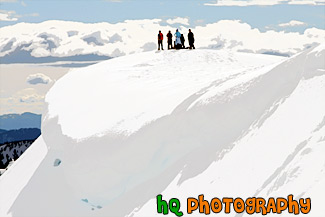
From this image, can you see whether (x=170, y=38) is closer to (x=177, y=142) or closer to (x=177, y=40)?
(x=177, y=40)

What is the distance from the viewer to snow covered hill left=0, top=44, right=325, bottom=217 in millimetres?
12477

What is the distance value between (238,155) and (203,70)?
11.5m

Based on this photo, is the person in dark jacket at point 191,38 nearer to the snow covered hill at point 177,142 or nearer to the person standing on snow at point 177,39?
the person standing on snow at point 177,39

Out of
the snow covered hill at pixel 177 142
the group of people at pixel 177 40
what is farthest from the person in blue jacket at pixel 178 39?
the snow covered hill at pixel 177 142

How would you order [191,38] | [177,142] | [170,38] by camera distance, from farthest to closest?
1. [191,38]
2. [170,38]
3. [177,142]

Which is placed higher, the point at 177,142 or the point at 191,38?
the point at 191,38

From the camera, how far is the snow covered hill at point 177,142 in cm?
1248

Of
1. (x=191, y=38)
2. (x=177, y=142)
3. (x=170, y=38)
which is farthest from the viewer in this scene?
(x=191, y=38)

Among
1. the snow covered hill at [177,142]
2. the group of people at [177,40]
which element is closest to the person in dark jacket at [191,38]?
the group of people at [177,40]

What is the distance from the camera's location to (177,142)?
15953 mm

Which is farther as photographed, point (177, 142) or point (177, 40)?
point (177, 40)

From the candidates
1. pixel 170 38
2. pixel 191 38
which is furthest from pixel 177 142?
pixel 191 38

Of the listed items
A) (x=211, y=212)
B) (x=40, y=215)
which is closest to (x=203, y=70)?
(x=40, y=215)

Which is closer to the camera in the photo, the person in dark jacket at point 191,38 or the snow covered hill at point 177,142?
the snow covered hill at point 177,142
